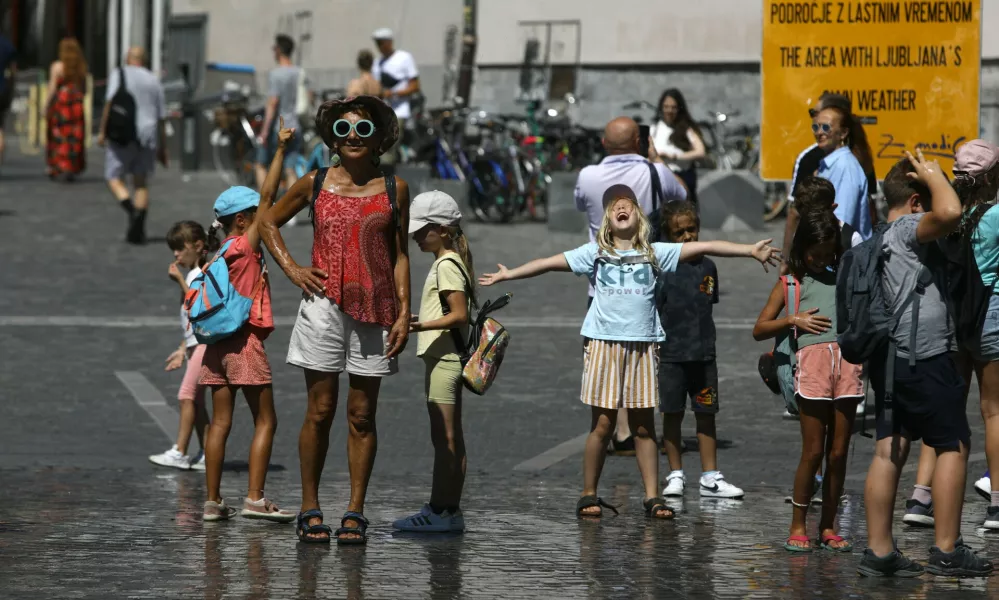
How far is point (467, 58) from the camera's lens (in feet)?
95.1

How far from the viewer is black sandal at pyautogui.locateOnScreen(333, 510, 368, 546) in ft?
24.2

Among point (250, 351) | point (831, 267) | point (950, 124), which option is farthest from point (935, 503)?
point (950, 124)

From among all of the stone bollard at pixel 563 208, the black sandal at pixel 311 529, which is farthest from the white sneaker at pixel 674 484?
the stone bollard at pixel 563 208

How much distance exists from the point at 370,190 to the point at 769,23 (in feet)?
15.2

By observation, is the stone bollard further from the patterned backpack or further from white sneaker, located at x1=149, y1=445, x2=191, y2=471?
the patterned backpack

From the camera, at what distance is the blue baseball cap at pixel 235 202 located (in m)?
8.06

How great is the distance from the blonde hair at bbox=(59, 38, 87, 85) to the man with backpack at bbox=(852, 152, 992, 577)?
18.1 meters

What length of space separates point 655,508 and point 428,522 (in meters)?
1.03

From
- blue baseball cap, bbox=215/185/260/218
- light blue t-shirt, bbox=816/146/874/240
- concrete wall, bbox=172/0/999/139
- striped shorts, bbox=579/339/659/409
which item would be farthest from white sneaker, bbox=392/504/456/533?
concrete wall, bbox=172/0/999/139

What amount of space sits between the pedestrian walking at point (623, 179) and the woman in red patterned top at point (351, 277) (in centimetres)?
242

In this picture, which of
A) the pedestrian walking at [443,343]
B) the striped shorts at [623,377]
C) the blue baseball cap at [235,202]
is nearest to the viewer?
the pedestrian walking at [443,343]

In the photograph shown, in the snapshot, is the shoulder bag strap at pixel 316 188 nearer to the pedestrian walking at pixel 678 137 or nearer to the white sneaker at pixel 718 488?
the white sneaker at pixel 718 488

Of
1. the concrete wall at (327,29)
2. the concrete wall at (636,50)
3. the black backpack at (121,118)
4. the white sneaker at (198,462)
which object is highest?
the concrete wall at (327,29)
